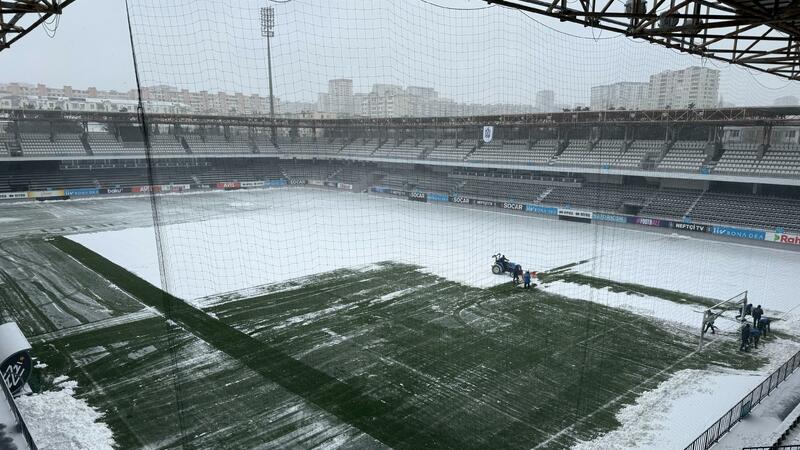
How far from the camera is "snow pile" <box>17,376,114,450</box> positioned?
6203 mm

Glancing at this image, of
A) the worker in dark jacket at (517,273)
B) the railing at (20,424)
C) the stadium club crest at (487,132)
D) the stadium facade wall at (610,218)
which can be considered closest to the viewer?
the railing at (20,424)

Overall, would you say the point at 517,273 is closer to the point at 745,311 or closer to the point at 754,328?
the point at 745,311

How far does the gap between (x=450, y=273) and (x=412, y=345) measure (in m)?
5.27

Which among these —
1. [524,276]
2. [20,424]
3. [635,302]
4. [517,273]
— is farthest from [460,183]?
[20,424]

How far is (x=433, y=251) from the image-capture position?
56.2ft

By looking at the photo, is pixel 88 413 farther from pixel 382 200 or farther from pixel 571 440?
pixel 382 200

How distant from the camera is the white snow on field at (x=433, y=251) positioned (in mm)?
13750

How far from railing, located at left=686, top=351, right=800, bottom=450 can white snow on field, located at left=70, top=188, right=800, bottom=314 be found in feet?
15.4

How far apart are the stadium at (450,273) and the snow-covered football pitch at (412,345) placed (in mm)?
61

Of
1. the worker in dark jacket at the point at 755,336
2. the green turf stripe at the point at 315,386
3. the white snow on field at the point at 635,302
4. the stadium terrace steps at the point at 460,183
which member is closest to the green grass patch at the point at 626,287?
the white snow on field at the point at 635,302

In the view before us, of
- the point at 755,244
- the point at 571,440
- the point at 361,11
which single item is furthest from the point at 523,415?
the point at 755,244

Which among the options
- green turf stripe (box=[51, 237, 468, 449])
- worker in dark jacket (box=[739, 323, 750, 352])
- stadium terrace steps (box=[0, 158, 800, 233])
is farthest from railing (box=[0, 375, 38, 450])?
stadium terrace steps (box=[0, 158, 800, 233])

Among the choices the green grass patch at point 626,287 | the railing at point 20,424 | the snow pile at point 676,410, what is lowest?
the green grass patch at point 626,287

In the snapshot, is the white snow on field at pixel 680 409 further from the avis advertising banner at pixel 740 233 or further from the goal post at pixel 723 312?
the avis advertising banner at pixel 740 233
